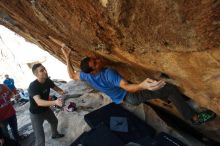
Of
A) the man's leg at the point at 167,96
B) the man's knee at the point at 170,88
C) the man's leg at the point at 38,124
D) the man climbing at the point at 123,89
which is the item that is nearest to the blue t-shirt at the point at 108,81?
the man climbing at the point at 123,89

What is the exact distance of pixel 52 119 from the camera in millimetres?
6883

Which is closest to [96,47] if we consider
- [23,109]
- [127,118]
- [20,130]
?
[127,118]

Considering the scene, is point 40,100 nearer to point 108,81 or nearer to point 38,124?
point 38,124

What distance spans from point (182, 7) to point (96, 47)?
2.22 m

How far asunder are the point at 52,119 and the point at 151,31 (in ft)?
12.7

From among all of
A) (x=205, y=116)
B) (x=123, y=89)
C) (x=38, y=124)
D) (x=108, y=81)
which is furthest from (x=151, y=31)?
(x=38, y=124)

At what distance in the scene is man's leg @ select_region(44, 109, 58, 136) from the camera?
21.9 ft

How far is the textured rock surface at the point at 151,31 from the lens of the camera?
3.08 meters

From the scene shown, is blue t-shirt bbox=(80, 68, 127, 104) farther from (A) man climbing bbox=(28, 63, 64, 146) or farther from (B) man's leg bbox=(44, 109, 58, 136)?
(B) man's leg bbox=(44, 109, 58, 136)

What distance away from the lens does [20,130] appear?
8.55 metres

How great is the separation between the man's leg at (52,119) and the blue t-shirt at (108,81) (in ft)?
4.70

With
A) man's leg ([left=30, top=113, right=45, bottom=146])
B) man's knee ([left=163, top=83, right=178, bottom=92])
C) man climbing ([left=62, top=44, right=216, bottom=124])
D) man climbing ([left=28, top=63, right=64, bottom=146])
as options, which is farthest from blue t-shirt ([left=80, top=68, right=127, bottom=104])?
man's leg ([left=30, top=113, right=45, bottom=146])

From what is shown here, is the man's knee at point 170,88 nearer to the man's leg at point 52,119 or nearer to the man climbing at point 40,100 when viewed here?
the man climbing at point 40,100

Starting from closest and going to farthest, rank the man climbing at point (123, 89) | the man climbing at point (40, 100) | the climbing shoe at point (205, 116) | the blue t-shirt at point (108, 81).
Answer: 1. the blue t-shirt at point (108, 81)
2. the man climbing at point (123, 89)
3. the climbing shoe at point (205, 116)
4. the man climbing at point (40, 100)
